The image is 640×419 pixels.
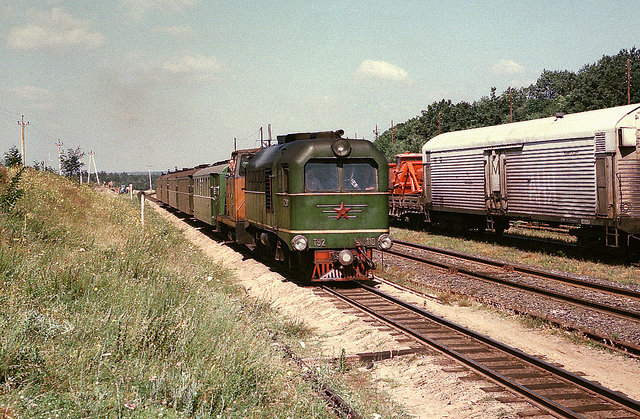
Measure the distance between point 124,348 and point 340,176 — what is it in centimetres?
801

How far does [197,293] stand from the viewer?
9516 mm

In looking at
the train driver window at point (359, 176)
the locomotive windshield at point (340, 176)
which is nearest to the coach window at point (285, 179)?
the locomotive windshield at point (340, 176)

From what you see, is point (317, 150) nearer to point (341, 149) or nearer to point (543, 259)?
point (341, 149)

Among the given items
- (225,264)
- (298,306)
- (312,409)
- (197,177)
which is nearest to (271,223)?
(298,306)

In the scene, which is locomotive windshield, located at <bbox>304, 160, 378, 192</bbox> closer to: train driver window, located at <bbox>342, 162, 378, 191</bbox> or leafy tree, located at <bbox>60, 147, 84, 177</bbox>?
train driver window, located at <bbox>342, 162, 378, 191</bbox>

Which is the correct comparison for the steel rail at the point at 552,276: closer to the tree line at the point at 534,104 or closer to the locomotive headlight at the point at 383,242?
the locomotive headlight at the point at 383,242

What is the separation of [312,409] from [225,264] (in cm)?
1469

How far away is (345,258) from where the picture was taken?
13.2 meters

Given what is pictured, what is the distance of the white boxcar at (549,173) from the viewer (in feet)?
52.1

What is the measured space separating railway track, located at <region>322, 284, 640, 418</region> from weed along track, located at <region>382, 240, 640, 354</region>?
1.90 m

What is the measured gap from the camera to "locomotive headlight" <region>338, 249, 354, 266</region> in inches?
520

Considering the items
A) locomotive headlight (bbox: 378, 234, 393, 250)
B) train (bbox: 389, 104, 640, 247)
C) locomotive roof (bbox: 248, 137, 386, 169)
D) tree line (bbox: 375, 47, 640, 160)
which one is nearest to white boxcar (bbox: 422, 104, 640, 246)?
train (bbox: 389, 104, 640, 247)

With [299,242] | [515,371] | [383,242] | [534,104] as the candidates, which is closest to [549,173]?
[383,242]

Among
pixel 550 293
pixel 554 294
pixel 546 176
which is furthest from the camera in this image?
pixel 546 176
